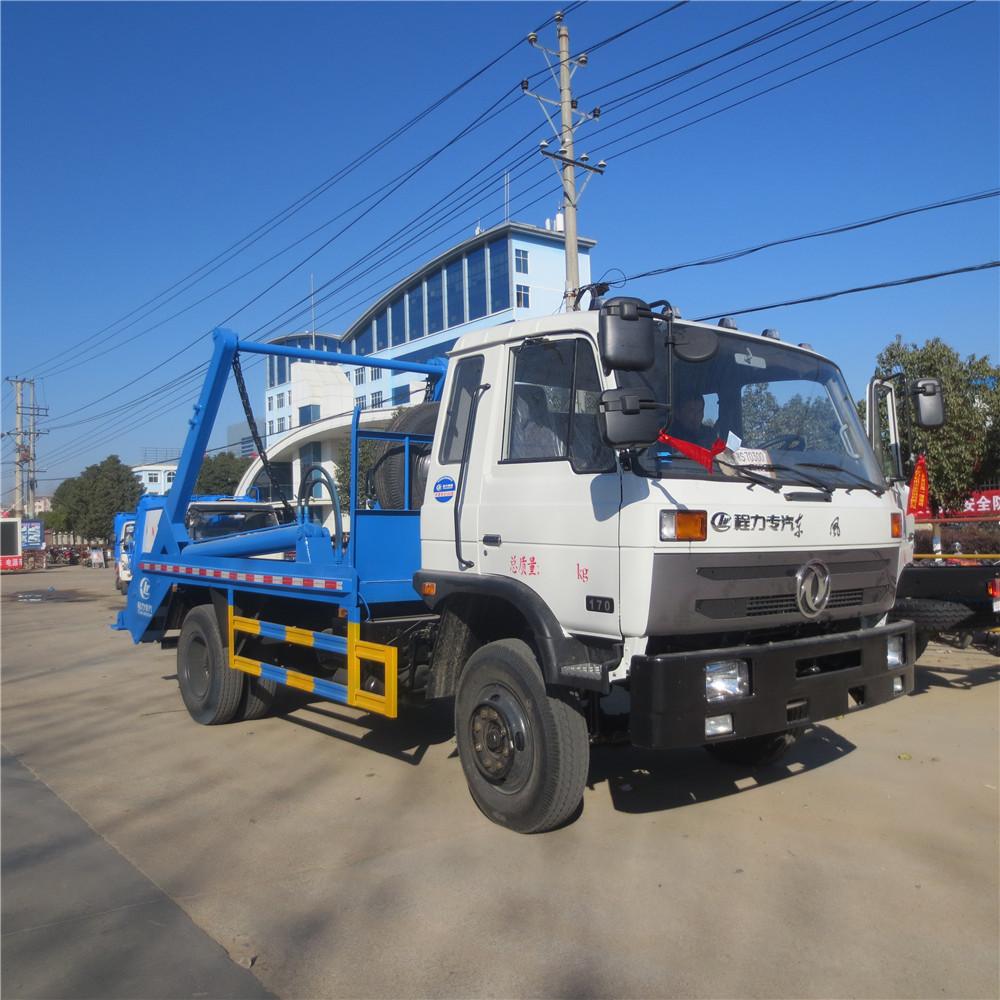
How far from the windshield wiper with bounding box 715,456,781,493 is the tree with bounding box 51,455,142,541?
53055 millimetres

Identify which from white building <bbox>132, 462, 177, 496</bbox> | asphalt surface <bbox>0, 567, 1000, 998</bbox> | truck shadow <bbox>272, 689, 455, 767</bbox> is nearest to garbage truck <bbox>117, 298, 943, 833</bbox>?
asphalt surface <bbox>0, 567, 1000, 998</bbox>

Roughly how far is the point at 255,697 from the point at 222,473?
5344 centimetres

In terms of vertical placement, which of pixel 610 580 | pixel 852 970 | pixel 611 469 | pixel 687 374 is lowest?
pixel 852 970

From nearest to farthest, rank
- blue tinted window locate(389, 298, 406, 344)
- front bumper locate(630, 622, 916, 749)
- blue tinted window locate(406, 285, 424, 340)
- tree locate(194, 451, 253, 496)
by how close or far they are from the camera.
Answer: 1. front bumper locate(630, 622, 916, 749)
2. tree locate(194, 451, 253, 496)
3. blue tinted window locate(406, 285, 424, 340)
4. blue tinted window locate(389, 298, 406, 344)

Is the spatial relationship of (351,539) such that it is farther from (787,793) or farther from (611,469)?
(787,793)

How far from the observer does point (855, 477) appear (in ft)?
15.6

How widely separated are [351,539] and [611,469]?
1.94 meters

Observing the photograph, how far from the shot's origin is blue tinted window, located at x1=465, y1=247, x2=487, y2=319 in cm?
4703

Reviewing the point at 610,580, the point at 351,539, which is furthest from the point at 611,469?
the point at 351,539

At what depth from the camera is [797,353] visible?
4.99 meters

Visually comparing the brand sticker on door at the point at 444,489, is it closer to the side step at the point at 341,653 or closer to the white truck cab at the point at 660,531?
the white truck cab at the point at 660,531

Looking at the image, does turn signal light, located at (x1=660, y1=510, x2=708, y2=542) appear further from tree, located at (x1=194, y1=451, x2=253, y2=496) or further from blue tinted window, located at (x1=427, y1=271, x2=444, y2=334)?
blue tinted window, located at (x1=427, y1=271, x2=444, y2=334)

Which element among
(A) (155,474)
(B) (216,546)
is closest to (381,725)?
(B) (216,546)

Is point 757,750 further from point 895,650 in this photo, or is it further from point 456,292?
point 456,292
